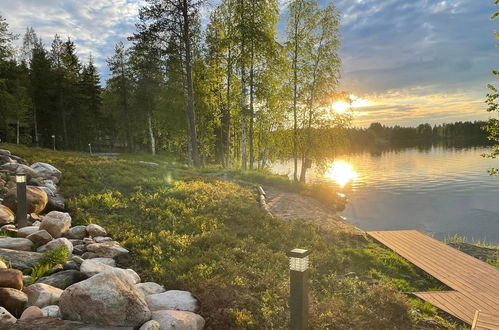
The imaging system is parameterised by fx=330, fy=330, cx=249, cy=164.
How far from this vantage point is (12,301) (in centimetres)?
438

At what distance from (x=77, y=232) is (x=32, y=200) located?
1837 mm

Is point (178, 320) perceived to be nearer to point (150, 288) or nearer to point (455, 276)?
point (150, 288)

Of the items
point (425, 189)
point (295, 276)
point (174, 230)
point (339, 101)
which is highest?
point (339, 101)

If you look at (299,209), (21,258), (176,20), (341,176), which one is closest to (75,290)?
(21,258)

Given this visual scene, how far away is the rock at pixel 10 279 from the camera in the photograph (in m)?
4.59

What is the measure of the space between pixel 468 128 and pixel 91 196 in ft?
582

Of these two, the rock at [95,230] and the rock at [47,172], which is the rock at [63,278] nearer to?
the rock at [95,230]

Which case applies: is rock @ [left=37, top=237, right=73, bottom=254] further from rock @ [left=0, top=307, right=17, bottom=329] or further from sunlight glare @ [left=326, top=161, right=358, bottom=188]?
sunlight glare @ [left=326, top=161, right=358, bottom=188]

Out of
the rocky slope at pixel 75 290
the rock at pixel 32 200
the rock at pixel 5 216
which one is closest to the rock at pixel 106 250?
the rocky slope at pixel 75 290

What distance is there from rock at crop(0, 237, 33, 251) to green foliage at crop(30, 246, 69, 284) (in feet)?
2.34

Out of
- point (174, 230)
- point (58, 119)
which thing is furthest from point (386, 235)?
point (58, 119)

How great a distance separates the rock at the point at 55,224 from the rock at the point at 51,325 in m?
3.73

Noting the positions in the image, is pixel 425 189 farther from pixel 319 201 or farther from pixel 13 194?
pixel 13 194

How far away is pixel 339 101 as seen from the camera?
2605 centimetres
